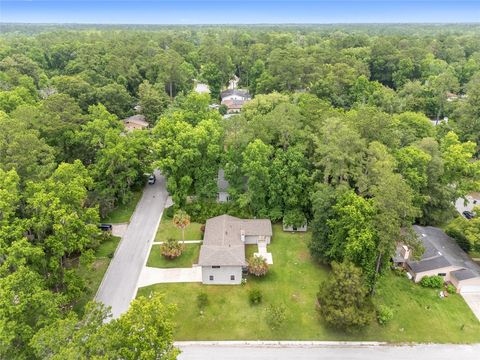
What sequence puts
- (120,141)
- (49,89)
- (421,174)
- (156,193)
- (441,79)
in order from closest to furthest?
(421,174) → (120,141) → (156,193) → (441,79) → (49,89)

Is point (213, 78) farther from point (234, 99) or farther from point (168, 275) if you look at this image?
point (168, 275)

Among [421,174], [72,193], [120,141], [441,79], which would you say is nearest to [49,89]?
[120,141]

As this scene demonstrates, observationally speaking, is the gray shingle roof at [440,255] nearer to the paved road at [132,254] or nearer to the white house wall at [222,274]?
the white house wall at [222,274]

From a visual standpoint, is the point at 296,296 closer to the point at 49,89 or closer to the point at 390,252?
the point at 390,252

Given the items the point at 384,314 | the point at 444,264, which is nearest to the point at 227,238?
the point at 384,314

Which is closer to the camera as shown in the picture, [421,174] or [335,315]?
[335,315]
